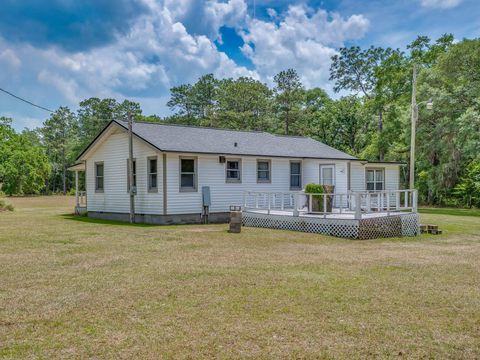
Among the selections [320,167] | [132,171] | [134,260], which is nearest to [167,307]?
[134,260]

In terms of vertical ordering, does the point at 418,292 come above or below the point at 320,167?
below

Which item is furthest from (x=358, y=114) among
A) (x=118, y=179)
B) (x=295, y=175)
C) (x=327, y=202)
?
(x=118, y=179)

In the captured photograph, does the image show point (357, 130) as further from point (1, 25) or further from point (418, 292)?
point (418, 292)

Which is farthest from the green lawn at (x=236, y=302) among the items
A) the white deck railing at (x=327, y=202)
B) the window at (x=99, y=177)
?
the window at (x=99, y=177)

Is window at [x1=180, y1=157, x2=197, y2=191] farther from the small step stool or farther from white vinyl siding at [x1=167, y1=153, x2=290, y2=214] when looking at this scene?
the small step stool

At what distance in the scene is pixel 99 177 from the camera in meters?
19.8

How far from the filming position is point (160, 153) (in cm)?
1587

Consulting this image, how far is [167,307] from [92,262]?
360cm

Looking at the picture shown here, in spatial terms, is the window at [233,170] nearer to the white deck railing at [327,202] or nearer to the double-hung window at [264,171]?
the white deck railing at [327,202]

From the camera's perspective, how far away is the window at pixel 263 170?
60.5ft

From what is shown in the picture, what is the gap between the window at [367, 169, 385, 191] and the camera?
23359 millimetres

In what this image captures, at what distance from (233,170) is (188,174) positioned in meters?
2.13

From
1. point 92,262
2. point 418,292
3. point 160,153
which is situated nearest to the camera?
point 418,292

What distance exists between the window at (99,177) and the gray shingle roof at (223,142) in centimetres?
305
